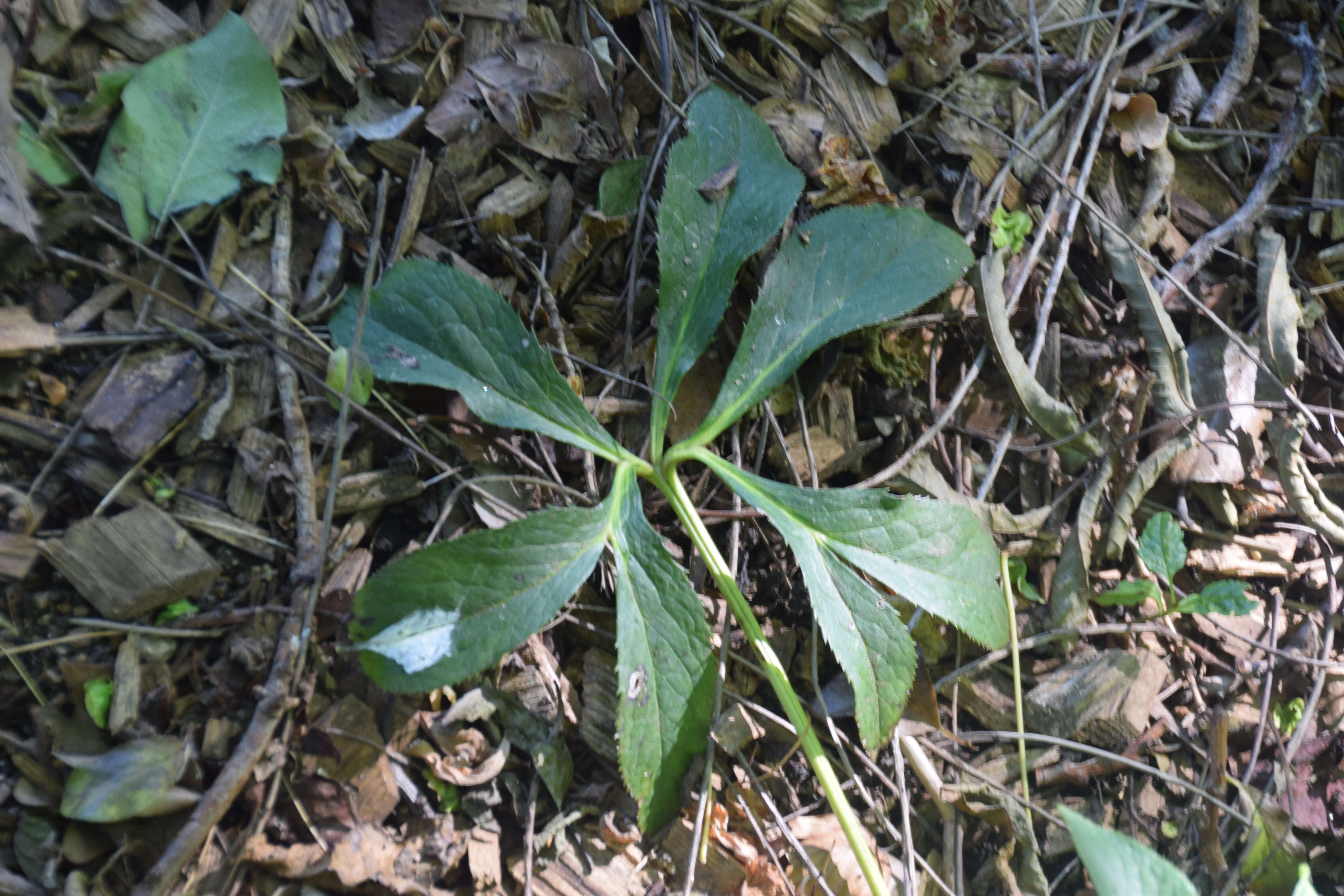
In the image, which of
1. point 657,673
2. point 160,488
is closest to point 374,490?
point 160,488

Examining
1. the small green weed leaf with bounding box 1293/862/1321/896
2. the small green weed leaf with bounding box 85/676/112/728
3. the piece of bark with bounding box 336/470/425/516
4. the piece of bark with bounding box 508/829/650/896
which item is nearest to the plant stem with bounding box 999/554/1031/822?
the small green weed leaf with bounding box 1293/862/1321/896

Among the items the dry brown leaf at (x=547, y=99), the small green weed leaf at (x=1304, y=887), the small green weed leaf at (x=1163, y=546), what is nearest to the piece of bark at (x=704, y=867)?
the small green weed leaf at (x=1304, y=887)

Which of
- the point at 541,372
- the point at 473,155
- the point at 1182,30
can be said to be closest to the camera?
the point at 541,372

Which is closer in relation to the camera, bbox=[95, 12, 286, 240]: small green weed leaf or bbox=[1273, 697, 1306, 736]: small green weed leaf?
bbox=[95, 12, 286, 240]: small green weed leaf

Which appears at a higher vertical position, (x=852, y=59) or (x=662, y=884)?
(x=852, y=59)

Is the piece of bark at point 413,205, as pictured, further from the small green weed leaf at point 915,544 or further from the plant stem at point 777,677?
the small green weed leaf at point 915,544

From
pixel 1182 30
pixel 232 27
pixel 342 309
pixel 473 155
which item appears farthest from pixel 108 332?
pixel 1182 30

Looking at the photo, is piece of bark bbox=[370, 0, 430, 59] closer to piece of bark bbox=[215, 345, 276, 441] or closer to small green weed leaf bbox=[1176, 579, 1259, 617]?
piece of bark bbox=[215, 345, 276, 441]

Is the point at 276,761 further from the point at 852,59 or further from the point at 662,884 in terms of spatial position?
the point at 852,59

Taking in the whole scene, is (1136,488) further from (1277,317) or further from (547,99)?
(547,99)
